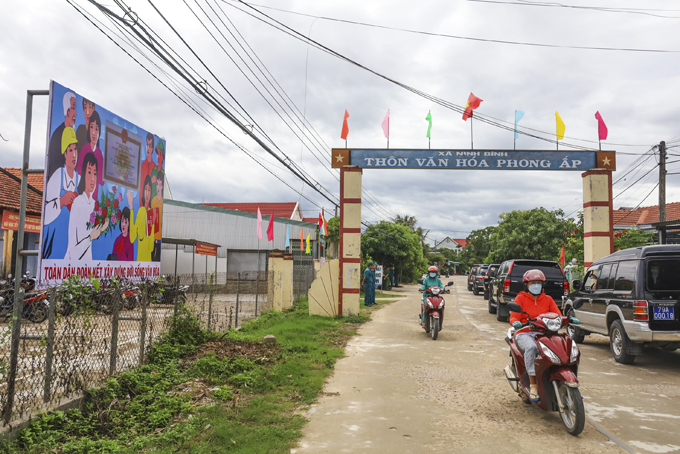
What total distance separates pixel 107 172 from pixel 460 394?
565 cm

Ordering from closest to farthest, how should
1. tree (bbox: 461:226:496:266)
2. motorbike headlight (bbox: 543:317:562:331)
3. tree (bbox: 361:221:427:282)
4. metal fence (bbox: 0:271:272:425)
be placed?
metal fence (bbox: 0:271:272:425)
motorbike headlight (bbox: 543:317:562:331)
tree (bbox: 361:221:427:282)
tree (bbox: 461:226:496:266)

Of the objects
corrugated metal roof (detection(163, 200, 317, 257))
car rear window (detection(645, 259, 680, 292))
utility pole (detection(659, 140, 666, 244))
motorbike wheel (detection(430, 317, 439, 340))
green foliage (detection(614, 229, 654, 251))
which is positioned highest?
utility pole (detection(659, 140, 666, 244))

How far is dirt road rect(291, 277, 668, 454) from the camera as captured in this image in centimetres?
461

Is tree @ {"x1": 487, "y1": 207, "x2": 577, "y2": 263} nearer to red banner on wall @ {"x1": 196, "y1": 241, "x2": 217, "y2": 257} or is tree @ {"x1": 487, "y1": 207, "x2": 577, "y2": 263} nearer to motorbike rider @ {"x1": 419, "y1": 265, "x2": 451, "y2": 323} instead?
red banner on wall @ {"x1": 196, "y1": 241, "x2": 217, "y2": 257}

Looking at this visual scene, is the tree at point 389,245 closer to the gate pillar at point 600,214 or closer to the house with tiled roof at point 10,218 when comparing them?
the gate pillar at point 600,214

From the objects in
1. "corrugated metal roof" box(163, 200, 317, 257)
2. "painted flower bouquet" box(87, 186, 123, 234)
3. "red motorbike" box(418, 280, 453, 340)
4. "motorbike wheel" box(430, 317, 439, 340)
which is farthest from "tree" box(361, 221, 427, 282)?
"painted flower bouquet" box(87, 186, 123, 234)

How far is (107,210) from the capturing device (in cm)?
689

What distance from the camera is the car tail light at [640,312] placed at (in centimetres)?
819

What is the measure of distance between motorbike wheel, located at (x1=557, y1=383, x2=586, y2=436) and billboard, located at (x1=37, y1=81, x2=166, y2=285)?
19.0 feet

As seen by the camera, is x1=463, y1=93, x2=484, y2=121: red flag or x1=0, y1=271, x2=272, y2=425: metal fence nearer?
x1=0, y1=271, x2=272, y2=425: metal fence

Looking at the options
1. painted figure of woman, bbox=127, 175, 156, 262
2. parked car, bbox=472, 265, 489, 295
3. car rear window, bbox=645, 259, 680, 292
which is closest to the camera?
painted figure of woman, bbox=127, 175, 156, 262

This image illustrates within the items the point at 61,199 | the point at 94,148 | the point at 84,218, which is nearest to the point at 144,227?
the point at 84,218

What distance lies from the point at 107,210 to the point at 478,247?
→ 83351 millimetres

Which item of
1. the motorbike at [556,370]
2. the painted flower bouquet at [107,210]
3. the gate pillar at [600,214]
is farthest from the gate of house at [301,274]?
the motorbike at [556,370]
